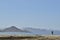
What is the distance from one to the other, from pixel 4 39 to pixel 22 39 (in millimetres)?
4050

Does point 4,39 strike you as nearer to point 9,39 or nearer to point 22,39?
point 9,39

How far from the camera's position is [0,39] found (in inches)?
1495

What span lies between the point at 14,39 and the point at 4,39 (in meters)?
2.06

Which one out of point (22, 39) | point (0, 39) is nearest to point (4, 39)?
point (0, 39)

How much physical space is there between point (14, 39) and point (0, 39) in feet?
9.21

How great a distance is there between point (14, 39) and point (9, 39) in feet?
3.33

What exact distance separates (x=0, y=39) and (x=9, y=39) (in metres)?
1.81

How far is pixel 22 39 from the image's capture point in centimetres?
4025

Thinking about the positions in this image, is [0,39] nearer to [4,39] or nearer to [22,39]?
→ [4,39]

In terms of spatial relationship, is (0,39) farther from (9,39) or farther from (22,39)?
(22,39)

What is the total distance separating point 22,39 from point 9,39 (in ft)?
11.2

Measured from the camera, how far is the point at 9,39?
124ft

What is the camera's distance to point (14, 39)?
38.2 m
